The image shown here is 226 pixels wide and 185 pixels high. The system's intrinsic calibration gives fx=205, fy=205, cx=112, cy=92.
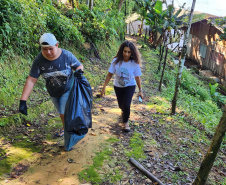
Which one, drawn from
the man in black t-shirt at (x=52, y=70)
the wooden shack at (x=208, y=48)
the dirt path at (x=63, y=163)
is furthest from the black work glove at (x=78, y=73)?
the wooden shack at (x=208, y=48)

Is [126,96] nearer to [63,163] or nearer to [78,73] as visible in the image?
[78,73]

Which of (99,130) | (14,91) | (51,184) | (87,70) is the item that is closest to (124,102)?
(99,130)

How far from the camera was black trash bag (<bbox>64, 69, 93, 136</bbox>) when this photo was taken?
2947 mm

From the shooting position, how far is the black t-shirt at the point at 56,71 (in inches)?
121

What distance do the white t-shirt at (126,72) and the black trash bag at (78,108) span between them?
1163 mm

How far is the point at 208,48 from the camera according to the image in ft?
65.1

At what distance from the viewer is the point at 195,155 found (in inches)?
168

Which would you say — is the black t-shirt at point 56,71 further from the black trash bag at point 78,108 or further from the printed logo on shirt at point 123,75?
the printed logo on shirt at point 123,75

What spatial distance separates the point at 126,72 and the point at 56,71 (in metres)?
1.56

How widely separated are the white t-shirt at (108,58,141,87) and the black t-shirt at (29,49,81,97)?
1.16m

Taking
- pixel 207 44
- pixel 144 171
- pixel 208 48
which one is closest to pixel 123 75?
pixel 144 171

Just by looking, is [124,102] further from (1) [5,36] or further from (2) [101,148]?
(1) [5,36]

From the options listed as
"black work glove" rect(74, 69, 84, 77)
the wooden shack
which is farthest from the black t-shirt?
the wooden shack

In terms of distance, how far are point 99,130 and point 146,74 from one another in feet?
25.5
